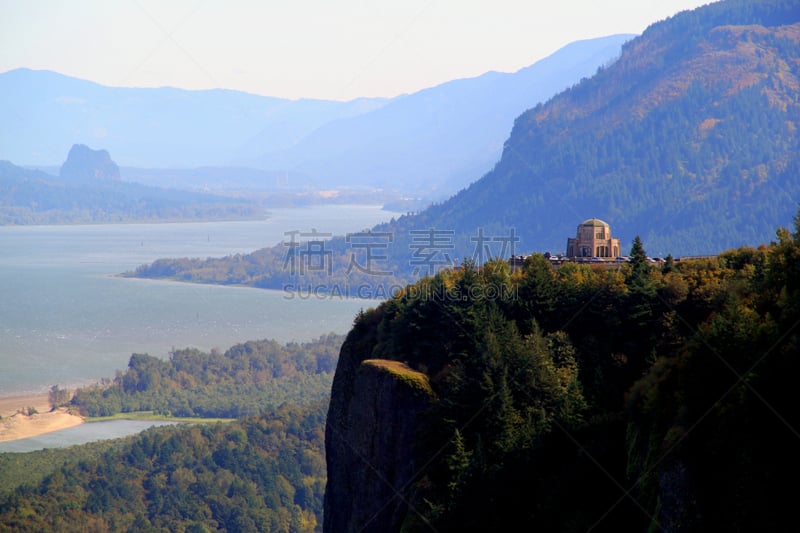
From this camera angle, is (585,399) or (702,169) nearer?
(585,399)

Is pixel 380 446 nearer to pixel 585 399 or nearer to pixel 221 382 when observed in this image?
pixel 585 399

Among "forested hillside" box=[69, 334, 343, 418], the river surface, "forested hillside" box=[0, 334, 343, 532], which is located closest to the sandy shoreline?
"forested hillside" box=[0, 334, 343, 532]

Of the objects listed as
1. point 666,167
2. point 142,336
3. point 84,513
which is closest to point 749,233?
point 666,167

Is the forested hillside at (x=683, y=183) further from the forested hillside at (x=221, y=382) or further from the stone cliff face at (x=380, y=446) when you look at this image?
the stone cliff face at (x=380, y=446)

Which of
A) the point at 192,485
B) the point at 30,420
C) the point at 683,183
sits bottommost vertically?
Answer: the point at 192,485

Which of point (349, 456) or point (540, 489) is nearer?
point (540, 489)

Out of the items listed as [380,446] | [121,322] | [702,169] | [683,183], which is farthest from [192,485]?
[702,169]

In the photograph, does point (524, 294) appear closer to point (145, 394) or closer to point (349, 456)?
point (349, 456)
